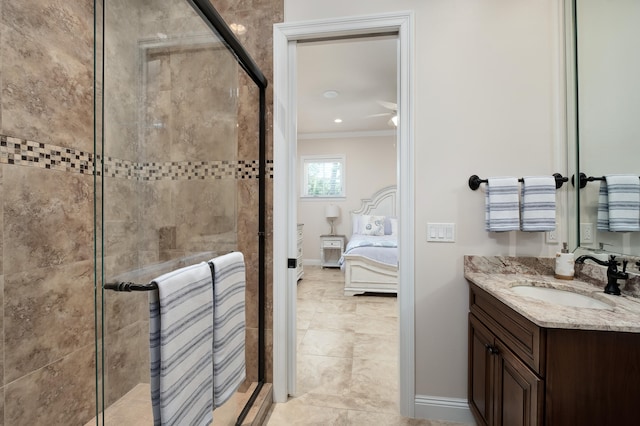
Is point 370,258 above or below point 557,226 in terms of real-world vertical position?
below

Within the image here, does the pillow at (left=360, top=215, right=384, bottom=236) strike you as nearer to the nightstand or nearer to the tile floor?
the nightstand

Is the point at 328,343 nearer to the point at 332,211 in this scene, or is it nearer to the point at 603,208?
the point at 603,208

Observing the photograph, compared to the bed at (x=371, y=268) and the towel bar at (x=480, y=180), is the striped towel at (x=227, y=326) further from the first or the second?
the bed at (x=371, y=268)

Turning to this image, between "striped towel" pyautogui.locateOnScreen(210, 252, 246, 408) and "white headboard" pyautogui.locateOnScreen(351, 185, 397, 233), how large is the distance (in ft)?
16.1

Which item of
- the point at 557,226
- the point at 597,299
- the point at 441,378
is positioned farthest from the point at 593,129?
the point at 441,378

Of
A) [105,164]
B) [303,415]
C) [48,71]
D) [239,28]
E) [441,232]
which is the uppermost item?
[239,28]

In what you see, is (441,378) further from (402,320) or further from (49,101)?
(49,101)

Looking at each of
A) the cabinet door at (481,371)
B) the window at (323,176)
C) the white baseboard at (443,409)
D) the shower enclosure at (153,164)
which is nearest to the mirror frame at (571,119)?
the cabinet door at (481,371)

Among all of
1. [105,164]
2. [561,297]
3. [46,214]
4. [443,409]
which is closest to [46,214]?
[46,214]

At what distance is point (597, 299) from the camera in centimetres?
132

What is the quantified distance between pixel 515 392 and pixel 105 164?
1.71 meters

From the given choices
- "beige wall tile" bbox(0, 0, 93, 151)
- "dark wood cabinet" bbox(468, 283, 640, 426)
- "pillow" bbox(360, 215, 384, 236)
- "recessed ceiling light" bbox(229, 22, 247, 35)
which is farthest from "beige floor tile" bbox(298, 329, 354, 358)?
"pillow" bbox(360, 215, 384, 236)

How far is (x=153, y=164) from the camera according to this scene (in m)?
1.10

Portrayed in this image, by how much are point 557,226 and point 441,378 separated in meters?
1.15
